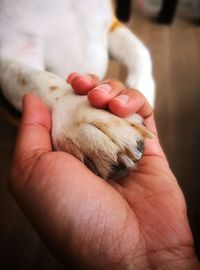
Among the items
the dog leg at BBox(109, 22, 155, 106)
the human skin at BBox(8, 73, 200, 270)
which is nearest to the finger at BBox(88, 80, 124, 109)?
the human skin at BBox(8, 73, 200, 270)

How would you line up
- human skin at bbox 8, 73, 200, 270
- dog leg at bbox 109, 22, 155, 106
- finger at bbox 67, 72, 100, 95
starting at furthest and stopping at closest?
dog leg at bbox 109, 22, 155, 106
finger at bbox 67, 72, 100, 95
human skin at bbox 8, 73, 200, 270

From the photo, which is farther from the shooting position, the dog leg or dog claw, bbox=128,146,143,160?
the dog leg

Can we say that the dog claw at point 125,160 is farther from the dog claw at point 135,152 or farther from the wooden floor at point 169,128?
the wooden floor at point 169,128

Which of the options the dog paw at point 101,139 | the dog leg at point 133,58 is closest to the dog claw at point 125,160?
the dog paw at point 101,139

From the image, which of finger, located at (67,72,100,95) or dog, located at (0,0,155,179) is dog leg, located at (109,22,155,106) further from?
finger, located at (67,72,100,95)

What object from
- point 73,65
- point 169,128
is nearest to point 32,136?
point 73,65

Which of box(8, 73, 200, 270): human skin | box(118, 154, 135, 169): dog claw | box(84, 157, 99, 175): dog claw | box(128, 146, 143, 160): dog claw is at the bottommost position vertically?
box(8, 73, 200, 270): human skin

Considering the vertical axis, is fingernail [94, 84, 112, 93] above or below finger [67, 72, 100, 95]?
above

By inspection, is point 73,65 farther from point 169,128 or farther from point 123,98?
point 169,128

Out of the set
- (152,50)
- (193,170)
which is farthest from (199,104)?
(152,50)
